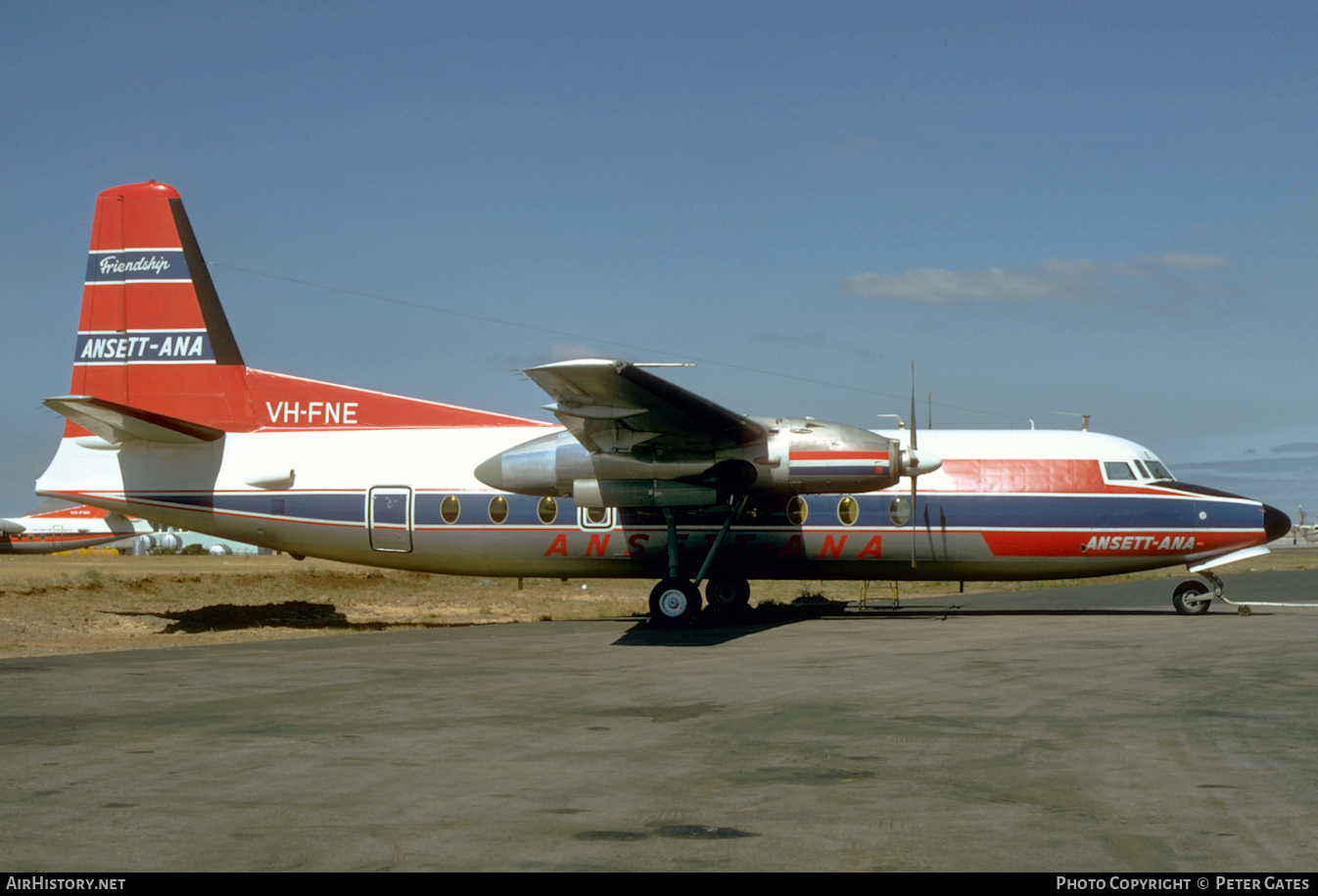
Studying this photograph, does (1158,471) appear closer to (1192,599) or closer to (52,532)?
(1192,599)

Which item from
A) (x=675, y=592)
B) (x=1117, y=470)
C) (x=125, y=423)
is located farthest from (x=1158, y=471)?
(x=125, y=423)

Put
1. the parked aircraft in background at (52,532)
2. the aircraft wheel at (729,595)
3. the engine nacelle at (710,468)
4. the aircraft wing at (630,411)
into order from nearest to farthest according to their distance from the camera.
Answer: the aircraft wing at (630,411), the engine nacelle at (710,468), the aircraft wheel at (729,595), the parked aircraft in background at (52,532)

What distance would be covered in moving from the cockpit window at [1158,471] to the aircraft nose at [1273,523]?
179 centimetres

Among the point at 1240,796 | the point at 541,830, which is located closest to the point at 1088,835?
the point at 1240,796

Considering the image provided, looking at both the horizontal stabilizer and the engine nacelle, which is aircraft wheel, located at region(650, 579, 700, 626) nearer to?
the engine nacelle

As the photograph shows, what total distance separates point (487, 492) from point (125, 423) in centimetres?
692

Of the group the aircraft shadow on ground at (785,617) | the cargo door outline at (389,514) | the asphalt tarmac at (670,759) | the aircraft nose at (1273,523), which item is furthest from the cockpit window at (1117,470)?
the cargo door outline at (389,514)

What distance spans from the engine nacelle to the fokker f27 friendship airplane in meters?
Answer: 0.07

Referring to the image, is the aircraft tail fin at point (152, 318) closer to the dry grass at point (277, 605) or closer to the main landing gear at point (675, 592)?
the dry grass at point (277, 605)

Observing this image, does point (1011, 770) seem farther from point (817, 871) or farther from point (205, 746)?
point (205, 746)

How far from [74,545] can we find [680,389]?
67.1 meters

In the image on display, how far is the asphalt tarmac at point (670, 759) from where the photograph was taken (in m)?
5.92

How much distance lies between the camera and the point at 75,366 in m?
22.7

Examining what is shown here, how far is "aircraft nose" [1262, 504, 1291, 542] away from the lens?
2103 cm
